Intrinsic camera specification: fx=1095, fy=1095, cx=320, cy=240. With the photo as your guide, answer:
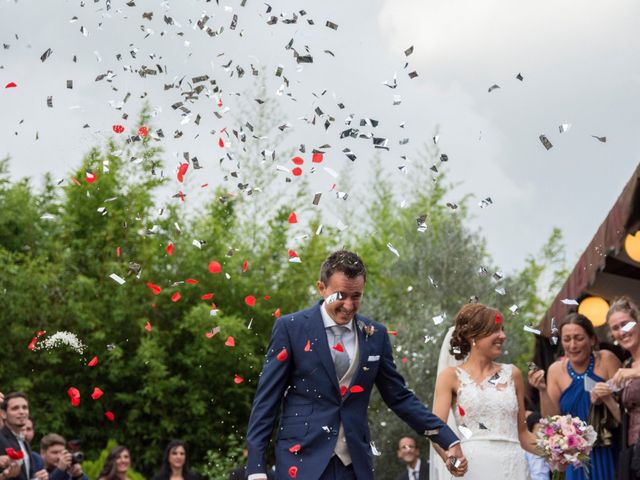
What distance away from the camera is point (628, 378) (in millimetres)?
6457

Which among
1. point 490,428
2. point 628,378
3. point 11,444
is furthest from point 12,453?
point 628,378

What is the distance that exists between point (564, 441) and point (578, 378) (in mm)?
1256

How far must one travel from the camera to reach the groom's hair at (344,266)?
15.3 feet

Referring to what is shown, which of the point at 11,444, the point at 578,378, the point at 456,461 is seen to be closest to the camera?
the point at 456,461

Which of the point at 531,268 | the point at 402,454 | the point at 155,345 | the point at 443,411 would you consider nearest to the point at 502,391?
the point at 443,411

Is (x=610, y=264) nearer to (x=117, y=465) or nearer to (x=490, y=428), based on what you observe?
(x=490, y=428)

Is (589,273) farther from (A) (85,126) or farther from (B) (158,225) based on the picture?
(B) (158,225)

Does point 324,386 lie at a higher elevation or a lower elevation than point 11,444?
higher

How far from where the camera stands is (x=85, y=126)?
9.13 metres

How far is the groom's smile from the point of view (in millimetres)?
4688

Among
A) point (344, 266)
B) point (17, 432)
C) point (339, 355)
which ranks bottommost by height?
point (17, 432)

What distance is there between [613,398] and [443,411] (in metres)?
1.33

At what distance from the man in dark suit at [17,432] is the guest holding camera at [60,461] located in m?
0.45

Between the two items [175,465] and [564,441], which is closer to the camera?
[564,441]
